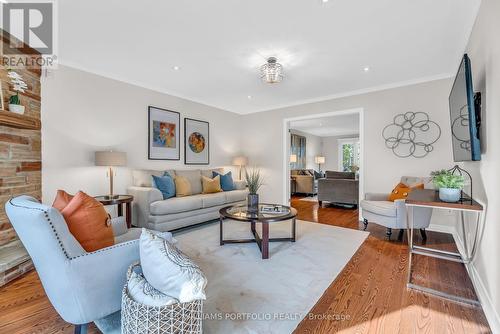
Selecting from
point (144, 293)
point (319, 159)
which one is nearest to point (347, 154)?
point (319, 159)

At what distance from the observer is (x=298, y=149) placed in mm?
9125

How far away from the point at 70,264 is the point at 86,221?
0.26m

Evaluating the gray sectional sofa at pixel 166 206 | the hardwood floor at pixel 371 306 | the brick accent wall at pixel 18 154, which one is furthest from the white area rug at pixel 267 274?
the brick accent wall at pixel 18 154

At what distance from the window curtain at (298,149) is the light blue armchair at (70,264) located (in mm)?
7772

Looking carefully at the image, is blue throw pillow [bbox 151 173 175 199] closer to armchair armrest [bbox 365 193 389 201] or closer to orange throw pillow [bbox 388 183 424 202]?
armchair armrest [bbox 365 193 389 201]

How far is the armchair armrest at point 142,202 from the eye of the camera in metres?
3.43

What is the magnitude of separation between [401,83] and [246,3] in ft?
10.3

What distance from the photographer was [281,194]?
18.1 ft

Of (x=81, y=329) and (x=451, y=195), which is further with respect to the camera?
(x=451, y=195)

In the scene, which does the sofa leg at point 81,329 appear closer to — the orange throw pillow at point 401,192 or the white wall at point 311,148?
the orange throw pillow at point 401,192

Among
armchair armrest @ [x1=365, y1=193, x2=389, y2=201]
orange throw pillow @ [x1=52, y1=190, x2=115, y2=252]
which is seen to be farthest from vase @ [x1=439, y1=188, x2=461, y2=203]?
orange throw pillow @ [x1=52, y1=190, x2=115, y2=252]

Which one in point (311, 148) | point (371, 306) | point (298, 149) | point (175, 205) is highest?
point (311, 148)

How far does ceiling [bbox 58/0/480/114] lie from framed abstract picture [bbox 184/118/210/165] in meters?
1.12

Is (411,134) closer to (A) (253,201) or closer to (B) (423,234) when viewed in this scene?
(B) (423,234)
